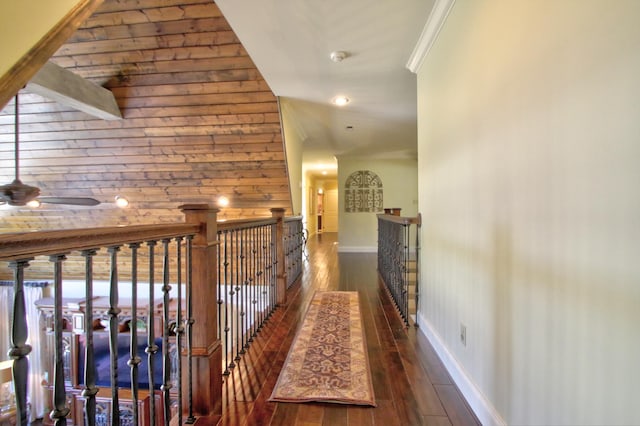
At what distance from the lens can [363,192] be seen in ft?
25.0

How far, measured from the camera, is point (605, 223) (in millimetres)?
812

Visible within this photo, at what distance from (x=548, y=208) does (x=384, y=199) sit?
6617mm

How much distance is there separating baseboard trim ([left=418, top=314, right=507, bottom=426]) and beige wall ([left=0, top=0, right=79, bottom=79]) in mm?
3269

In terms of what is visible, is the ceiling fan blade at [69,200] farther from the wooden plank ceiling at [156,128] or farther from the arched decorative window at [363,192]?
the arched decorative window at [363,192]

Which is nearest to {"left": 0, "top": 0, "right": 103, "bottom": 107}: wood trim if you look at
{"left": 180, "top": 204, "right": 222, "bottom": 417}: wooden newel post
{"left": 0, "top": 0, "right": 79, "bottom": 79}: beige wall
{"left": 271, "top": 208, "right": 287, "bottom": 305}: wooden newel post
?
{"left": 0, "top": 0, "right": 79, "bottom": 79}: beige wall

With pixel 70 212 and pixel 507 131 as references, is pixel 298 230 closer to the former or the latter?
pixel 507 131

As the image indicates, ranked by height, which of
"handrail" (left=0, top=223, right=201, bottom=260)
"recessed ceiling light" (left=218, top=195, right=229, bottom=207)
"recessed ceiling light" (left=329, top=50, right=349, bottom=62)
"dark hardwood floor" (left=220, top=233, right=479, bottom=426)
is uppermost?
"recessed ceiling light" (left=329, top=50, right=349, bottom=62)

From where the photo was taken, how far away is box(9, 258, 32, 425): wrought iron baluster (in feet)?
2.42

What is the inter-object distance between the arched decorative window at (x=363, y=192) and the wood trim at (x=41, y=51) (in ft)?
20.1

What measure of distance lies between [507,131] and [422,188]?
1441mm

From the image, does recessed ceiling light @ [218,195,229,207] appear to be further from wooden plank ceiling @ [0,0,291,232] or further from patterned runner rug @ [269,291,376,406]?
patterned runner rug @ [269,291,376,406]

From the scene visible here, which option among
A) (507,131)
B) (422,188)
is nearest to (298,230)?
(422,188)

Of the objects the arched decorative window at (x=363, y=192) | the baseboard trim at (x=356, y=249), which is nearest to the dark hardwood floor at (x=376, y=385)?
the baseboard trim at (x=356, y=249)

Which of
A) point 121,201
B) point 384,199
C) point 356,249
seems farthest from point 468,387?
point 384,199
